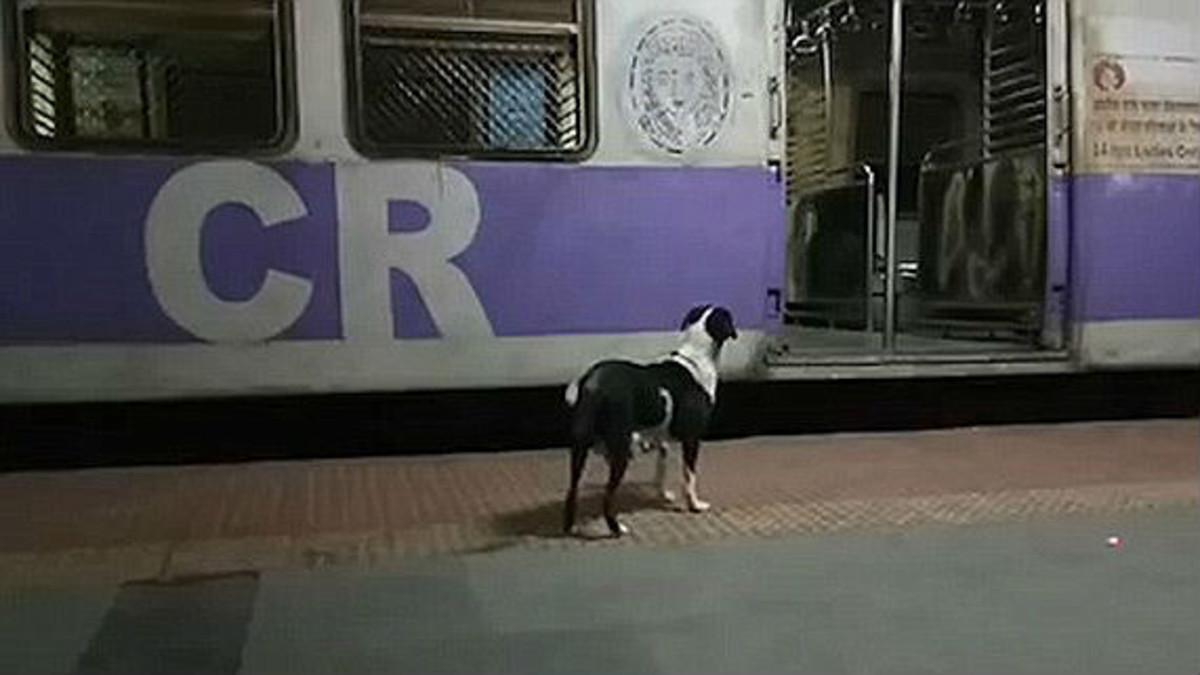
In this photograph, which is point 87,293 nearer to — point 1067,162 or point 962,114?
point 1067,162

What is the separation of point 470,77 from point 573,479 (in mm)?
2453

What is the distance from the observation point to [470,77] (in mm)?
5992

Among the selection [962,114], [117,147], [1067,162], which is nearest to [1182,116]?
[1067,162]

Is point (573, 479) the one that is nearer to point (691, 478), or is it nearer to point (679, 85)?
point (691, 478)

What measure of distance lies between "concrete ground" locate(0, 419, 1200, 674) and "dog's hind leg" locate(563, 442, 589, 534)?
14 centimetres

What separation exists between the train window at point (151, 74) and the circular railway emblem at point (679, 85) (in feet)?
5.88

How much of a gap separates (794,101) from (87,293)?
7.09 metres

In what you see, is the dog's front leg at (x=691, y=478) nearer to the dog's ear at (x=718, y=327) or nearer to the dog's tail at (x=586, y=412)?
the dog's ear at (x=718, y=327)

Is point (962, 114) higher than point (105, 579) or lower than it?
higher

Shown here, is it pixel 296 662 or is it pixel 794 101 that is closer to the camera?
pixel 296 662

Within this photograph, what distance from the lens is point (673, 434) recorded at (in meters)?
4.71

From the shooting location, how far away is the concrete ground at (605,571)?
10.5 feet

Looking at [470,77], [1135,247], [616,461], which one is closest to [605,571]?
[616,461]

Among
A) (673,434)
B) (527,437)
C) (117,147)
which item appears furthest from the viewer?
(527,437)
